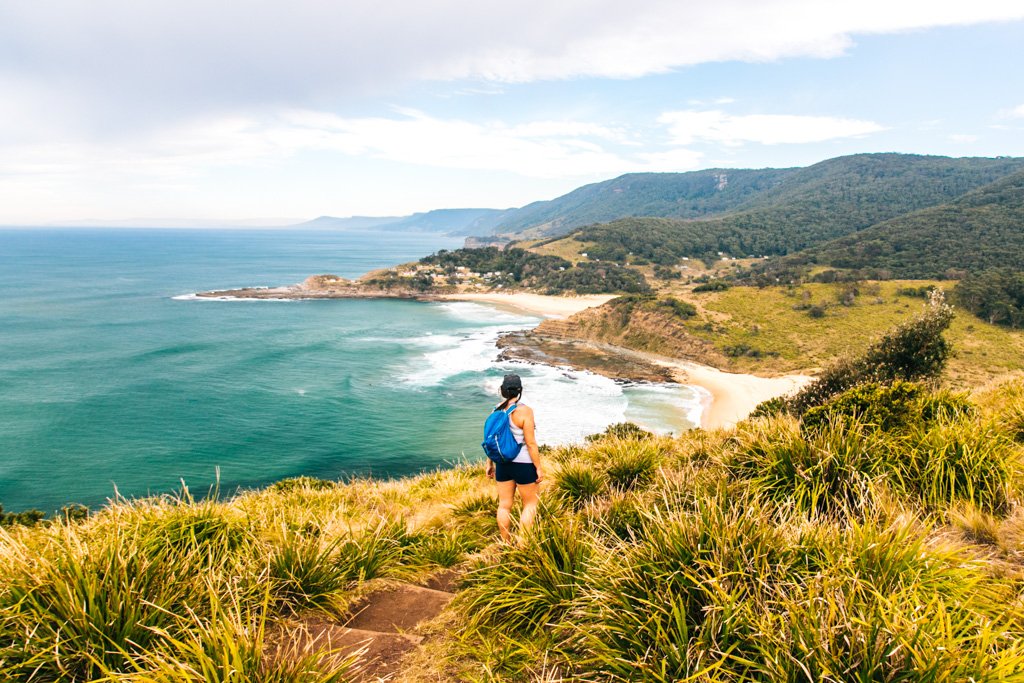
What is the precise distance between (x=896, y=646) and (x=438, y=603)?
3700 mm

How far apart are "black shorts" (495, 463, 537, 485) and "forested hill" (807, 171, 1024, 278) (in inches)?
3914

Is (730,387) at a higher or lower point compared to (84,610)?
lower

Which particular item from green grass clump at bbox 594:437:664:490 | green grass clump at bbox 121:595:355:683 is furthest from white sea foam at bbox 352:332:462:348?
green grass clump at bbox 121:595:355:683

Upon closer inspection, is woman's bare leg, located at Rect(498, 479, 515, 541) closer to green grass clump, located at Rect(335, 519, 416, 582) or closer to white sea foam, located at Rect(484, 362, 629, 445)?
green grass clump, located at Rect(335, 519, 416, 582)

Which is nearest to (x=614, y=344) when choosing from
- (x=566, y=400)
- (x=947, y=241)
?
(x=566, y=400)

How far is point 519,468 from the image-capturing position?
5891mm

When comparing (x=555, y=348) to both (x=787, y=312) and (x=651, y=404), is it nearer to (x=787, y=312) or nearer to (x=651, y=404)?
(x=651, y=404)

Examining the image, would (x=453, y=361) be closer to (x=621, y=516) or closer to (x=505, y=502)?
(x=505, y=502)

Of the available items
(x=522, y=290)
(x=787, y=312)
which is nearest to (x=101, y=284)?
(x=522, y=290)

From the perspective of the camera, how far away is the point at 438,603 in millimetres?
4918

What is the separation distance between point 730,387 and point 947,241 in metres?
82.5

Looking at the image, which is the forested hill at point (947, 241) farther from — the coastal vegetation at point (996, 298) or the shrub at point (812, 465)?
the shrub at point (812, 465)

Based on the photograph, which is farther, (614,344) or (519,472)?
(614,344)

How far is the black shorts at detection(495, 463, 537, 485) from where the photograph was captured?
5.89 metres
